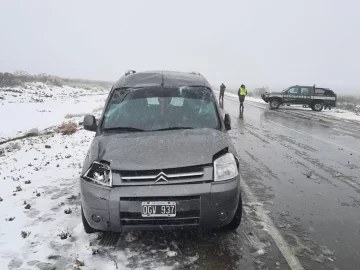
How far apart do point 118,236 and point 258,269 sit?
1759mm

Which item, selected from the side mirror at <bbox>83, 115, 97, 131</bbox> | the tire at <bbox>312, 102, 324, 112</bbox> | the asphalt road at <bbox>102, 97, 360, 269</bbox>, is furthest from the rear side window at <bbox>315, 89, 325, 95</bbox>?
the side mirror at <bbox>83, 115, 97, 131</bbox>

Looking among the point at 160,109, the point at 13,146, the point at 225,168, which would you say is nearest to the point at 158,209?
the point at 225,168

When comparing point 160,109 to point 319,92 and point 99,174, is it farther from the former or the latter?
point 319,92

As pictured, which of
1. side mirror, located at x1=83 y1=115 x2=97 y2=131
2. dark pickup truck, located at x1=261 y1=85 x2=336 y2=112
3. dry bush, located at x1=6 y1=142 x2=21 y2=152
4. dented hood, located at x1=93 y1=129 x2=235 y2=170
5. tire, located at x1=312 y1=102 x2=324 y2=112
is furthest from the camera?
tire, located at x1=312 y1=102 x2=324 y2=112

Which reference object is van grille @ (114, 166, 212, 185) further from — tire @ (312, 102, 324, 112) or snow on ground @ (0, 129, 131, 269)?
tire @ (312, 102, 324, 112)

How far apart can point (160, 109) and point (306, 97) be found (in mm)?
24369

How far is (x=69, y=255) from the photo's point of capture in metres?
3.67

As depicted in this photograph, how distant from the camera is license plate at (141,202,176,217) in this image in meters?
3.37

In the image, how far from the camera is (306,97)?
2647 cm

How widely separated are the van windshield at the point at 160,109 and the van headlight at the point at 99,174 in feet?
3.08

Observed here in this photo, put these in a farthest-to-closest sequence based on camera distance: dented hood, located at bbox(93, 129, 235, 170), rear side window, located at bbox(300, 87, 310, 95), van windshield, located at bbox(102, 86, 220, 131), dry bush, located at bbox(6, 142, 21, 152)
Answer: rear side window, located at bbox(300, 87, 310, 95) < dry bush, located at bbox(6, 142, 21, 152) < van windshield, located at bbox(102, 86, 220, 131) < dented hood, located at bbox(93, 129, 235, 170)

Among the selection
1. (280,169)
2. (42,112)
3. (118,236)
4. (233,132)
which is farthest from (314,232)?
(42,112)

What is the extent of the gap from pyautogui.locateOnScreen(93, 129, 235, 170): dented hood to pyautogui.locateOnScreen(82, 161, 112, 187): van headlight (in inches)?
3.2

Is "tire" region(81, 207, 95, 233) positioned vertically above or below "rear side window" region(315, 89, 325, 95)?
below
